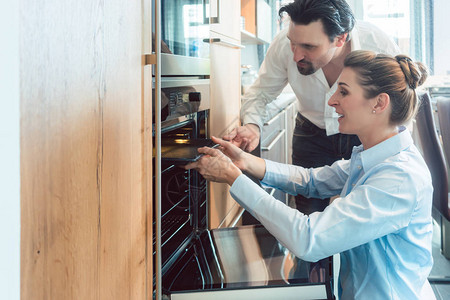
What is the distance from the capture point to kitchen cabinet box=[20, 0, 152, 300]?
594 mm

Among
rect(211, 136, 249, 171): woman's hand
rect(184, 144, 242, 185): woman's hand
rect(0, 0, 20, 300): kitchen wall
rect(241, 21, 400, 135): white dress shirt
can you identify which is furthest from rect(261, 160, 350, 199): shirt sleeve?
rect(0, 0, 20, 300): kitchen wall

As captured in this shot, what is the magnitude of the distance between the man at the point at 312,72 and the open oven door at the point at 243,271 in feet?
1.50

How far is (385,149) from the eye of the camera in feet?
4.30

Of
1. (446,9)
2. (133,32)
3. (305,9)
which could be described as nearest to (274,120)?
(305,9)

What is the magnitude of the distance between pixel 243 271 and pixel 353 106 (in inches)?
20.5

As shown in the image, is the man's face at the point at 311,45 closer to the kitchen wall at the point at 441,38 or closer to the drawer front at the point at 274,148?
the drawer front at the point at 274,148

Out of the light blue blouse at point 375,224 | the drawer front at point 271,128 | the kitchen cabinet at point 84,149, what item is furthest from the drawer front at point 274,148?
the kitchen cabinet at point 84,149

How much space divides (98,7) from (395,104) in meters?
0.84

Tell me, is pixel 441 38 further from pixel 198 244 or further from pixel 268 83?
pixel 198 244

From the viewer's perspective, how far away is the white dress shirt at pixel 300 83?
6.42 feet

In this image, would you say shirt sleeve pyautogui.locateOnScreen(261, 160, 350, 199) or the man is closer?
shirt sleeve pyautogui.locateOnScreen(261, 160, 350, 199)

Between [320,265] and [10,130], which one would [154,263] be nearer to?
[320,265]

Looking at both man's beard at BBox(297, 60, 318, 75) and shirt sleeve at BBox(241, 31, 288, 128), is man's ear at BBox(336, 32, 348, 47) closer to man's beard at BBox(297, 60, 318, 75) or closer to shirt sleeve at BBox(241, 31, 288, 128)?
man's beard at BBox(297, 60, 318, 75)

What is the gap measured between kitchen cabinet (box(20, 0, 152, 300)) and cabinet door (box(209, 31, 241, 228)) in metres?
0.69
